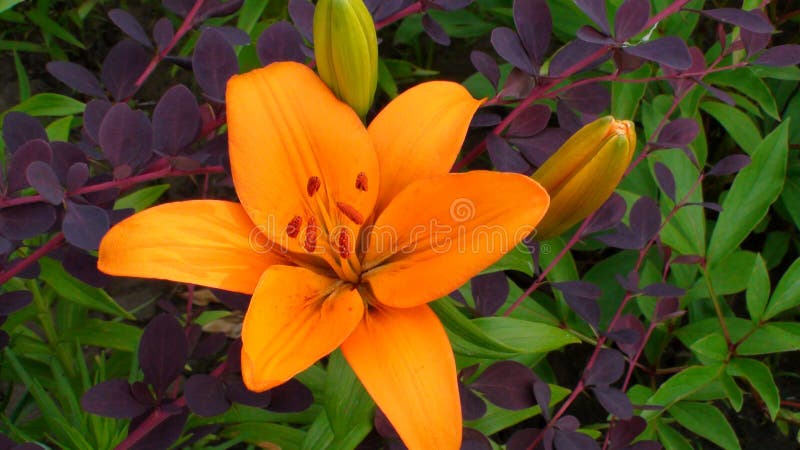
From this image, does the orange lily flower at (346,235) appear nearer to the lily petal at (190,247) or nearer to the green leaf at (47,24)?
the lily petal at (190,247)

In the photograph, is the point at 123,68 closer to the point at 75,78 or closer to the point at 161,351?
the point at 75,78

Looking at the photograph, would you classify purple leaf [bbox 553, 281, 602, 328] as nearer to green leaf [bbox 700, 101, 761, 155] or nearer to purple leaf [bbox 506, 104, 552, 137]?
purple leaf [bbox 506, 104, 552, 137]

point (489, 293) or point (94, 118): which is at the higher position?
point (94, 118)

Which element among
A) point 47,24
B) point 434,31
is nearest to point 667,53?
point 434,31

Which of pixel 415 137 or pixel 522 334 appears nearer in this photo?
pixel 415 137

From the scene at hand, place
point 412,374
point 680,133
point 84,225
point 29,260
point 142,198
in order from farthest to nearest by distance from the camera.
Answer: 1. point 142,198
2. point 680,133
3. point 29,260
4. point 84,225
5. point 412,374

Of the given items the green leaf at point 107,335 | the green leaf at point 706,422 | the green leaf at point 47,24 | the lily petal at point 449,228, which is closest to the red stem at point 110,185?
the lily petal at point 449,228
